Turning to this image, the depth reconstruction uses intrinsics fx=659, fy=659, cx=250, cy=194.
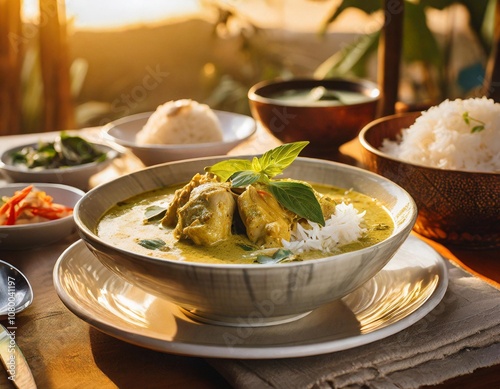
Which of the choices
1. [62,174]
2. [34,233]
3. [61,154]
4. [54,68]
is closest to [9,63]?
[54,68]

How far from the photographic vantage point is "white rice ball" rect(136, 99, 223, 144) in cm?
228

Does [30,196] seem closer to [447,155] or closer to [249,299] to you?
[249,299]

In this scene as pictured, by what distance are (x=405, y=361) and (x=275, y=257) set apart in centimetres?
28

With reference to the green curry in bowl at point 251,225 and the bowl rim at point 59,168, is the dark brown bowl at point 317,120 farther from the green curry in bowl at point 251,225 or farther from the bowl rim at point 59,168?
the green curry in bowl at point 251,225

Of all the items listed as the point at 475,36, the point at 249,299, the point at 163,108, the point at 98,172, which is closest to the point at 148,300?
the point at 249,299

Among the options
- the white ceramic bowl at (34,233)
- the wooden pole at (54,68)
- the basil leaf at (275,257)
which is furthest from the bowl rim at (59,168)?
the wooden pole at (54,68)

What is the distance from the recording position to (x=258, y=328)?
1.17m

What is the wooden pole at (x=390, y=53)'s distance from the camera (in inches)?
94.0

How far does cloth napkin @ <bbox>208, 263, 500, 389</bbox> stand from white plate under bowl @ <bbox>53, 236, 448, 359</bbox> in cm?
4

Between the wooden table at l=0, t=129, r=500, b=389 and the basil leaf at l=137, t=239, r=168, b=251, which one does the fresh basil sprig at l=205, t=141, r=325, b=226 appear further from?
the wooden table at l=0, t=129, r=500, b=389

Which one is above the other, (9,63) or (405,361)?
(405,361)

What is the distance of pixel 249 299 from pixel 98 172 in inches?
48.0

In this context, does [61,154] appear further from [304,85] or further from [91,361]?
[91,361]

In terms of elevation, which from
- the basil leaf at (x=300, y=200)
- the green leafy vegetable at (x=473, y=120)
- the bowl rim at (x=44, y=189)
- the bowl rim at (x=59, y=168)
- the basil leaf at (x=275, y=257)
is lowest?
the bowl rim at (x=59, y=168)
